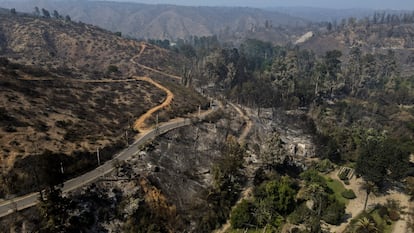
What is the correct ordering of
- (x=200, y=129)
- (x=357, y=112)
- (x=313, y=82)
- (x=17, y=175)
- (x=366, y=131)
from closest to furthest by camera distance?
(x=17, y=175) → (x=200, y=129) → (x=366, y=131) → (x=357, y=112) → (x=313, y=82)

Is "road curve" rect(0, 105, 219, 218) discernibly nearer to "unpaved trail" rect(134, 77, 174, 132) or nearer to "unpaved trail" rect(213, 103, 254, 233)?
"unpaved trail" rect(134, 77, 174, 132)

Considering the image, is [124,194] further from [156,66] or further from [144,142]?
[156,66]

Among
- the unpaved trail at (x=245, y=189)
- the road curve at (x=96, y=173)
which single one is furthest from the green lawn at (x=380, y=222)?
the road curve at (x=96, y=173)

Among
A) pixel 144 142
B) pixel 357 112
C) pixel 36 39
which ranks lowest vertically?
pixel 357 112

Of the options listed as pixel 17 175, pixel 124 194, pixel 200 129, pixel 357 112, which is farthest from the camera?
pixel 357 112

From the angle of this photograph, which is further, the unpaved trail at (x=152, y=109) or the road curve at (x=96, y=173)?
the unpaved trail at (x=152, y=109)

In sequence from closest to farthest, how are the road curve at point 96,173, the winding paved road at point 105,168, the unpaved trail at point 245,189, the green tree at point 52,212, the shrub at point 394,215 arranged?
1. the green tree at point 52,212
2. the road curve at point 96,173
3. the winding paved road at point 105,168
4. the unpaved trail at point 245,189
5. the shrub at point 394,215

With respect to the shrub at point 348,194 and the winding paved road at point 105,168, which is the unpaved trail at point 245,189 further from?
the shrub at point 348,194

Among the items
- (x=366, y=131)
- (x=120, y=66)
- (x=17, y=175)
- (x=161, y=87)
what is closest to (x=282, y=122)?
(x=366, y=131)

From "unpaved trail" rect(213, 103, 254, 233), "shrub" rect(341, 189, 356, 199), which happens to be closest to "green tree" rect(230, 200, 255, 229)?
"unpaved trail" rect(213, 103, 254, 233)
